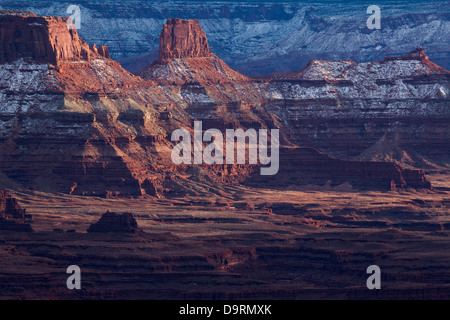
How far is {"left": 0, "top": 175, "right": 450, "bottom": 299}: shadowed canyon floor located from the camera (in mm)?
156125

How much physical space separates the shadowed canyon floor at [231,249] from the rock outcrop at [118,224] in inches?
35.6

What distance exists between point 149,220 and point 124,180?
14659 mm

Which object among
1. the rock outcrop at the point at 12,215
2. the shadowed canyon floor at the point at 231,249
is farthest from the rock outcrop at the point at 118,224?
the rock outcrop at the point at 12,215

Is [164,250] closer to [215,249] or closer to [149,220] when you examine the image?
[215,249]

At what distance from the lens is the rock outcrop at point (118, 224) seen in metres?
173

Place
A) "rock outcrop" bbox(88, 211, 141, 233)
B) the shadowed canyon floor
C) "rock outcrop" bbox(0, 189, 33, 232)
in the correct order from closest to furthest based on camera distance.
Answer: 1. the shadowed canyon floor
2. "rock outcrop" bbox(88, 211, 141, 233)
3. "rock outcrop" bbox(0, 189, 33, 232)

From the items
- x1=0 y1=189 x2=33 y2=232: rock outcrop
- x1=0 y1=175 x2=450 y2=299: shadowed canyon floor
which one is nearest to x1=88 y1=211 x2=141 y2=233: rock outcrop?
x1=0 y1=175 x2=450 y2=299: shadowed canyon floor

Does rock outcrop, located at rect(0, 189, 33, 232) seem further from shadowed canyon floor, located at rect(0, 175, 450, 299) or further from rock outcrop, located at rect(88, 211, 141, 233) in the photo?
rock outcrop, located at rect(88, 211, 141, 233)

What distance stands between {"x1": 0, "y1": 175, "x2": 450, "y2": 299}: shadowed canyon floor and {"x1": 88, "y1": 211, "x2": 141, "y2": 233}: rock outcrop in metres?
0.90

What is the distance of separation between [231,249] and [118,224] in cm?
995

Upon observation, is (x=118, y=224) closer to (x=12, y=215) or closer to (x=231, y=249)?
(x=12, y=215)

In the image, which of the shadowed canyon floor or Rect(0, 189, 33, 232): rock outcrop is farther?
Rect(0, 189, 33, 232): rock outcrop

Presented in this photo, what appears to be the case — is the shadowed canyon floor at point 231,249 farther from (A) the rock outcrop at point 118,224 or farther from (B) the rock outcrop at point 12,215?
(B) the rock outcrop at point 12,215

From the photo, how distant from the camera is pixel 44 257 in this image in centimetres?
16512
